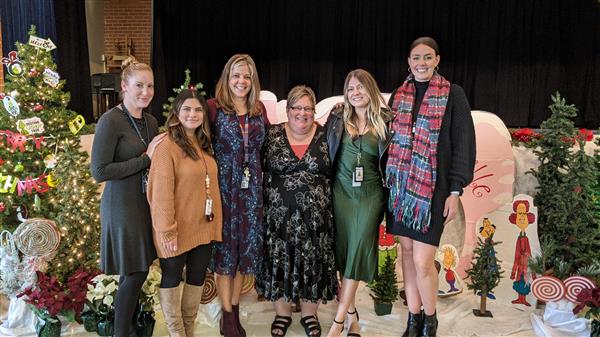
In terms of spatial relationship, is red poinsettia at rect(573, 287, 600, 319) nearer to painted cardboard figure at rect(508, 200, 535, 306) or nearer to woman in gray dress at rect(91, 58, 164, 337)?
painted cardboard figure at rect(508, 200, 535, 306)

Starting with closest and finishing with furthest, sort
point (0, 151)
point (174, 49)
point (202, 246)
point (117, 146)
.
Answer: point (117, 146) → point (202, 246) → point (0, 151) → point (174, 49)

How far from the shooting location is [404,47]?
9.72 meters

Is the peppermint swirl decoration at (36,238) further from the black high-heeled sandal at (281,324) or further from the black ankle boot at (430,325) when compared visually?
the black ankle boot at (430,325)

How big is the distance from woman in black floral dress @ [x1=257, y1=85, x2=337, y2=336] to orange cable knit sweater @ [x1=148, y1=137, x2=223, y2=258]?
1.07ft

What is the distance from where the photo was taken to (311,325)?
278 cm

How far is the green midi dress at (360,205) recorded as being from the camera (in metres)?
2.53

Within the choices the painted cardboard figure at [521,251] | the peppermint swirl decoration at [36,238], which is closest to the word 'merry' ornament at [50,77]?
the peppermint swirl decoration at [36,238]

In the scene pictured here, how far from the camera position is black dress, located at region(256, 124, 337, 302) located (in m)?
2.57

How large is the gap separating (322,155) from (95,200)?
62.3 inches

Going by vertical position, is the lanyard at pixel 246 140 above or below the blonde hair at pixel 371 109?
below

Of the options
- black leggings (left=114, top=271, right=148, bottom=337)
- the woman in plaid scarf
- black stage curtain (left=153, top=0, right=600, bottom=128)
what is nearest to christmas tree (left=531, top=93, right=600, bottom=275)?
the woman in plaid scarf

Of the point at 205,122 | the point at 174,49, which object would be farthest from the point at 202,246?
the point at 174,49

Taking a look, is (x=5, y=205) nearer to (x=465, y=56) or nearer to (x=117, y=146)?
(x=117, y=146)

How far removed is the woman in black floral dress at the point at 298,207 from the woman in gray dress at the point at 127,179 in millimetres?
646
